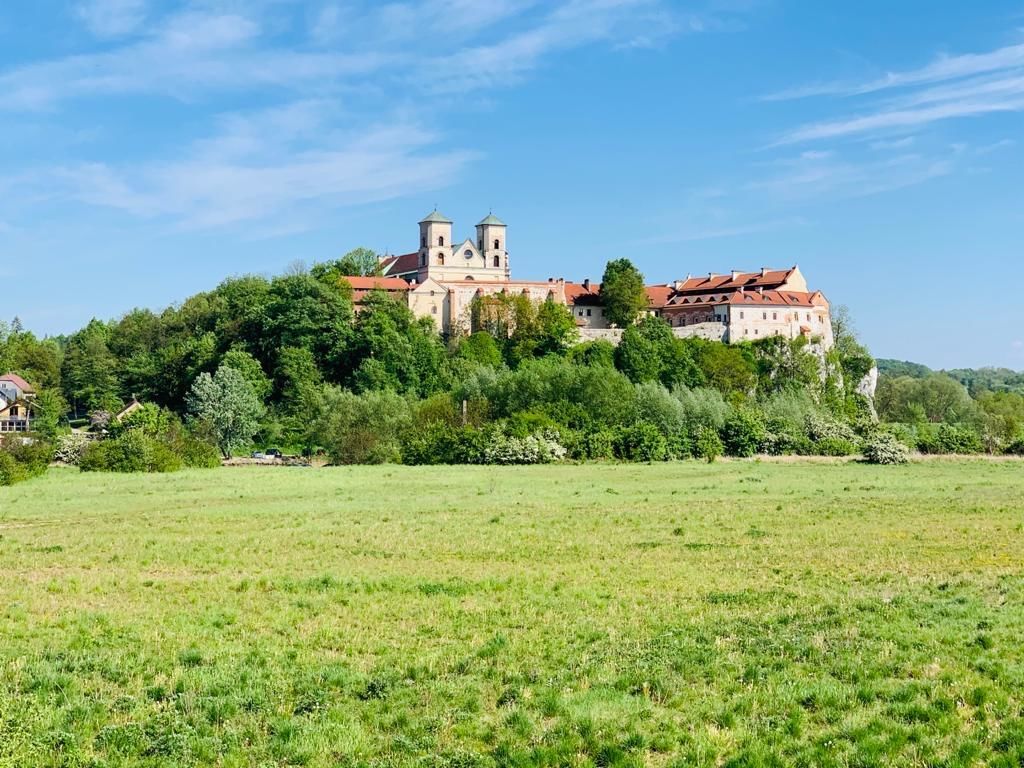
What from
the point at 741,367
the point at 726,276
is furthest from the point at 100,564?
the point at 726,276

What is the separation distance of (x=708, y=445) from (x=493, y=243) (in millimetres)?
61979

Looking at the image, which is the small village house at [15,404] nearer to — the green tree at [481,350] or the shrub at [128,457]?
the green tree at [481,350]

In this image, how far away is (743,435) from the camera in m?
75.5

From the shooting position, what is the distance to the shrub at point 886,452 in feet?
222

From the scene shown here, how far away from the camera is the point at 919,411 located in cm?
12444

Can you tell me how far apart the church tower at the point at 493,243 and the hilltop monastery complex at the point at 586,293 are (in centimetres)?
12

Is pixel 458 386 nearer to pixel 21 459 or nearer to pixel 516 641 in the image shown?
pixel 21 459

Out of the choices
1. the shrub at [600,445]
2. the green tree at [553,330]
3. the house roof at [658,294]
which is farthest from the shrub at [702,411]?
the house roof at [658,294]

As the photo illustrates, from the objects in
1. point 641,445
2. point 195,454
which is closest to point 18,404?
point 195,454

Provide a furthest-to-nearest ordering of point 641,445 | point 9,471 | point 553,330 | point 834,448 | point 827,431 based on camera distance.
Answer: point 553,330
point 827,431
point 834,448
point 641,445
point 9,471

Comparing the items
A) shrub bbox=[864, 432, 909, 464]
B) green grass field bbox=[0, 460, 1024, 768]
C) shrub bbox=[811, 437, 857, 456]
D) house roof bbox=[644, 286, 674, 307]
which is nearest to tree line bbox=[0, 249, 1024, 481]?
shrub bbox=[811, 437, 857, 456]

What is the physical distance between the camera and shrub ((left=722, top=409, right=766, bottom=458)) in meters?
75.2

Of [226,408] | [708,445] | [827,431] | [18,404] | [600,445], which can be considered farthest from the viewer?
[18,404]


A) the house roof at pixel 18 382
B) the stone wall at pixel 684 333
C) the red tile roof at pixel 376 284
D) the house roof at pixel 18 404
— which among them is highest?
the red tile roof at pixel 376 284
